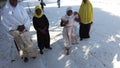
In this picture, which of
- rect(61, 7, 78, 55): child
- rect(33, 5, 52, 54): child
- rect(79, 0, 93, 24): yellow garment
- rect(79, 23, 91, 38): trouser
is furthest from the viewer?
rect(79, 23, 91, 38): trouser

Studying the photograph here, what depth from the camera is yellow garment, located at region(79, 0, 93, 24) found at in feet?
31.4

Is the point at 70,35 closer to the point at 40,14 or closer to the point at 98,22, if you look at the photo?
the point at 40,14

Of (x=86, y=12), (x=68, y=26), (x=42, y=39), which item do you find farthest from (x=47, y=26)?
(x=86, y=12)

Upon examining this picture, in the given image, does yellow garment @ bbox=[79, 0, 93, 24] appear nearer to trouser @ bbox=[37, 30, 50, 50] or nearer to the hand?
trouser @ bbox=[37, 30, 50, 50]

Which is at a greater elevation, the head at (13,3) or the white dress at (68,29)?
the head at (13,3)

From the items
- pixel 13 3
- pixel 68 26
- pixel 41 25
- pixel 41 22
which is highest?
pixel 13 3

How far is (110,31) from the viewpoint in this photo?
11227 mm

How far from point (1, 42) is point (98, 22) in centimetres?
503

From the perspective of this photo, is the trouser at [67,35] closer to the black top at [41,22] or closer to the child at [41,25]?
the child at [41,25]


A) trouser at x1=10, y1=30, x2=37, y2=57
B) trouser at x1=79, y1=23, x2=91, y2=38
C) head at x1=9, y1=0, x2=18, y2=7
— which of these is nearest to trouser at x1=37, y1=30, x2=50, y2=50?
trouser at x1=10, y1=30, x2=37, y2=57

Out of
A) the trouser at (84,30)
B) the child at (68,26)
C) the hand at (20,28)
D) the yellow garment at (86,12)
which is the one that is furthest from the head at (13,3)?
the trouser at (84,30)

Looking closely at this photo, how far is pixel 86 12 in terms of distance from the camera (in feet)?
31.6

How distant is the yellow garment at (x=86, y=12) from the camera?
9586 mm

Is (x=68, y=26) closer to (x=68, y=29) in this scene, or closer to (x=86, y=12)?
(x=68, y=29)
